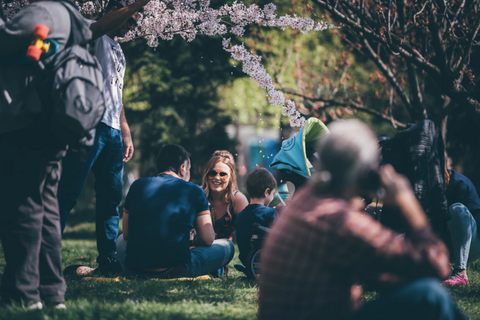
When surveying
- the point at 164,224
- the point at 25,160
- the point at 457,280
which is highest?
the point at 25,160

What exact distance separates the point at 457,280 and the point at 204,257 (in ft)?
7.65

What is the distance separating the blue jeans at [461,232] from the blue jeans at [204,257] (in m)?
2.15

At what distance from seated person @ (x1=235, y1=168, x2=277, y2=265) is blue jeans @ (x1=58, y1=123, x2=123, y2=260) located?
1.18m

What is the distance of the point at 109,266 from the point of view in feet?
15.9

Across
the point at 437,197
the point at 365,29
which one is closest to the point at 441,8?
the point at 365,29

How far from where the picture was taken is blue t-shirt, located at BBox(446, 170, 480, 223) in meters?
5.26

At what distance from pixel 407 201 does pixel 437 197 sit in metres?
2.36

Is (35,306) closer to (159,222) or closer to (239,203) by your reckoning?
(159,222)

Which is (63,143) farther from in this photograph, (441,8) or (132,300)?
(441,8)

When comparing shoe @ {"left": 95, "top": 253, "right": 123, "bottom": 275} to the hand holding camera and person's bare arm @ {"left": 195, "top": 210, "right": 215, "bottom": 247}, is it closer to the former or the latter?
person's bare arm @ {"left": 195, "top": 210, "right": 215, "bottom": 247}

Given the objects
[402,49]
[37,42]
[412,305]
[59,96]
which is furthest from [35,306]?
[402,49]

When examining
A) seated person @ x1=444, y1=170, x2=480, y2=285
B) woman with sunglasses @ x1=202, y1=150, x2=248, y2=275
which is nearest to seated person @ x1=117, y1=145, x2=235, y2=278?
woman with sunglasses @ x1=202, y1=150, x2=248, y2=275

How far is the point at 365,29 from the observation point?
6070 millimetres

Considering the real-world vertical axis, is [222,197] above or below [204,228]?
below
